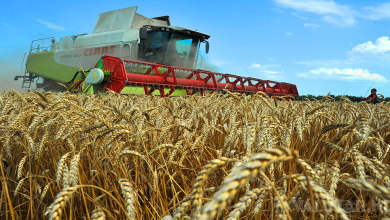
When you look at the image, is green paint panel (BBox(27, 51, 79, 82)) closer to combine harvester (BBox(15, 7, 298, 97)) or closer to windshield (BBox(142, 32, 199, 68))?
combine harvester (BBox(15, 7, 298, 97))

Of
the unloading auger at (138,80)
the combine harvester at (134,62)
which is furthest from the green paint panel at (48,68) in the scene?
the unloading auger at (138,80)

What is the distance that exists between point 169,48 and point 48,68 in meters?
9.24

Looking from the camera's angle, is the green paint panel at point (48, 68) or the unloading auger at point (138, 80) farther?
the green paint panel at point (48, 68)

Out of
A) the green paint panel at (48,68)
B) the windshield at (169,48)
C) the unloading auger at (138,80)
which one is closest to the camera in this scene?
the unloading auger at (138,80)

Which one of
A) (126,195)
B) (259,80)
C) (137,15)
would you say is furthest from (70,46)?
(126,195)

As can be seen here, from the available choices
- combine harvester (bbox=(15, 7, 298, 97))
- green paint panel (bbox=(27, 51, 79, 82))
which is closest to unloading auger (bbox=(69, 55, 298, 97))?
combine harvester (bbox=(15, 7, 298, 97))

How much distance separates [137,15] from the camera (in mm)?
13203

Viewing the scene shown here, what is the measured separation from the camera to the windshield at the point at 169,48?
33.8 feet

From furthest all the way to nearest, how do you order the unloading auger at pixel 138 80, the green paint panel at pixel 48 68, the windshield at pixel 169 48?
1. the green paint panel at pixel 48 68
2. the windshield at pixel 169 48
3. the unloading auger at pixel 138 80

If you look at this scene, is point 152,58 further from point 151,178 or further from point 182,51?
point 151,178

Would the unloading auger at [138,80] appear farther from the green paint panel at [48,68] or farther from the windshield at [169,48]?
the green paint panel at [48,68]

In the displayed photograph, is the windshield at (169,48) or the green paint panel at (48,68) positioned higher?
the windshield at (169,48)

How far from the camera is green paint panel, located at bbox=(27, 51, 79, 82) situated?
1406cm

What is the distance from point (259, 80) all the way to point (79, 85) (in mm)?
7203
